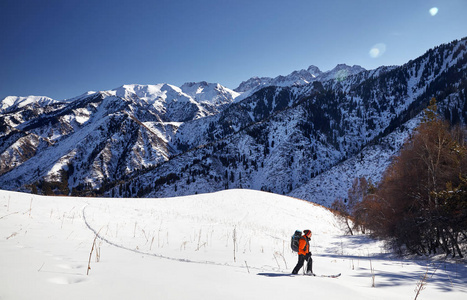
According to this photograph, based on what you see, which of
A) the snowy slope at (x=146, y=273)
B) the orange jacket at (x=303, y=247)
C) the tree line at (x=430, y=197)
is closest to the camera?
the snowy slope at (x=146, y=273)

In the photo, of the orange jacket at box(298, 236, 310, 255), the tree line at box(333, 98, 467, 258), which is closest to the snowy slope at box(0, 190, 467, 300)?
the orange jacket at box(298, 236, 310, 255)

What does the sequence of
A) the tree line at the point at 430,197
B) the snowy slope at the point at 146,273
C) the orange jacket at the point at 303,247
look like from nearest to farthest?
the snowy slope at the point at 146,273 → the orange jacket at the point at 303,247 → the tree line at the point at 430,197

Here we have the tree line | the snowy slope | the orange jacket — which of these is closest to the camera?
the snowy slope

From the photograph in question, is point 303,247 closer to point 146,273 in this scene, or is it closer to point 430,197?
point 146,273

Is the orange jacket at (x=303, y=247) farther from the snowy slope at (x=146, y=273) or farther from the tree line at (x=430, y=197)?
the tree line at (x=430, y=197)

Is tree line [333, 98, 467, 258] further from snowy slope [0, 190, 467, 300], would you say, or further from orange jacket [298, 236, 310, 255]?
orange jacket [298, 236, 310, 255]

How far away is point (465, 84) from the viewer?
138500 millimetres

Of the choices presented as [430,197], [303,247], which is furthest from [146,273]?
[430,197]

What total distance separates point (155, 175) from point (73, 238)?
161042 mm

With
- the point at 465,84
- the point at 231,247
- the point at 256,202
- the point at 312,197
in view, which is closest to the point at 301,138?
the point at 312,197

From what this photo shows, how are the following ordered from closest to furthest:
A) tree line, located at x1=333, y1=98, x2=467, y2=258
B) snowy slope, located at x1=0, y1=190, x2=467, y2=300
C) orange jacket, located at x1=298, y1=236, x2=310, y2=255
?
1. snowy slope, located at x1=0, y1=190, x2=467, y2=300
2. orange jacket, located at x1=298, y1=236, x2=310, y2=255
3. tree line, located at x1=333, y1=98, x2=467, y2=258

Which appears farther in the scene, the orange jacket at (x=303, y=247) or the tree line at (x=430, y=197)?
the tree line at (x=430, y=197)

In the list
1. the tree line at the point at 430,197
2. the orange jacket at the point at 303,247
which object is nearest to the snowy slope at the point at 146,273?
the orange jacket at the point at 303,247

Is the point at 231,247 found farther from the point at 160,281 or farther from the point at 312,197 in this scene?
the point at 312,197
